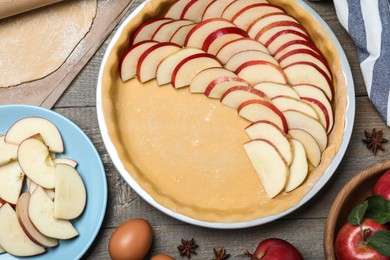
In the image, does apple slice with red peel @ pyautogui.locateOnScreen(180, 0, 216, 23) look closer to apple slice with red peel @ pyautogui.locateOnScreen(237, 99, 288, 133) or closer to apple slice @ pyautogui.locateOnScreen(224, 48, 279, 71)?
apple slice @ pyautogui.locateOnScreen(224, 48, 279, 71)

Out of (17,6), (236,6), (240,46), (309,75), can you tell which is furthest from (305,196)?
(17,6)

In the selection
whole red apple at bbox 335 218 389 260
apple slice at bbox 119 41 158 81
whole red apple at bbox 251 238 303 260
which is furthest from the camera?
apple slice at bbox 119 41 158 81

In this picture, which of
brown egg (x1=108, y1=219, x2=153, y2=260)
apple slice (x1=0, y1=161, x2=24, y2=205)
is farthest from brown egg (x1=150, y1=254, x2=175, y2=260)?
apple slice (x1=0, y1=161, x2=24, y2=205)

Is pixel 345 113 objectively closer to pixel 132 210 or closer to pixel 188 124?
pixel 188 124

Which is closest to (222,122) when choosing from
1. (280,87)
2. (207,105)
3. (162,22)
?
(207,105)

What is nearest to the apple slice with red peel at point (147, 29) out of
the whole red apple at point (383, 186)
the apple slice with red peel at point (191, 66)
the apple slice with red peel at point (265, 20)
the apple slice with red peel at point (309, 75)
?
the apple slice with red peel at point (191, 66)

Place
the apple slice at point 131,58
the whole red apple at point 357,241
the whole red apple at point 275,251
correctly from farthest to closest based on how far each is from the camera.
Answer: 1. the apple slice at point 131,58
2. the whole red apple at point 275,251
3. the whole red apple at point 357,241

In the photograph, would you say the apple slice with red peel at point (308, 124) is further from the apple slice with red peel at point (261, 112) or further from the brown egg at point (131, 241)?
the brown egg at point (131, 241)
